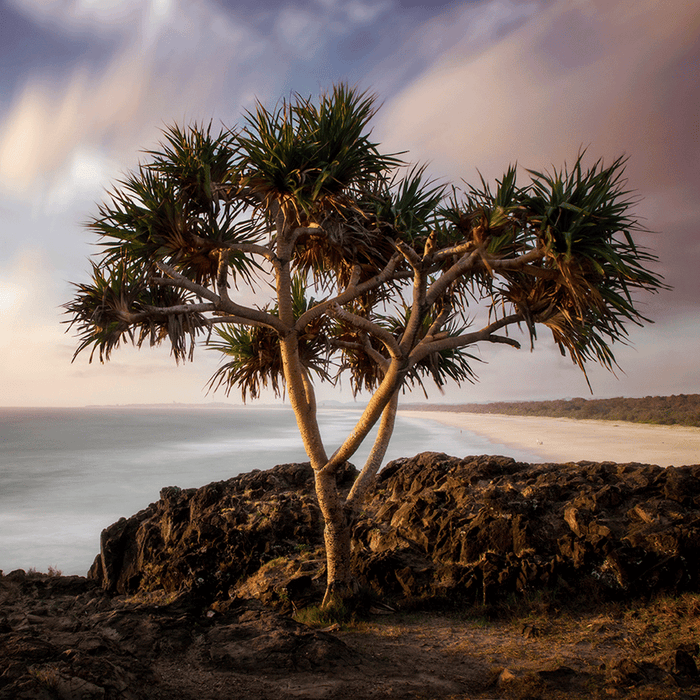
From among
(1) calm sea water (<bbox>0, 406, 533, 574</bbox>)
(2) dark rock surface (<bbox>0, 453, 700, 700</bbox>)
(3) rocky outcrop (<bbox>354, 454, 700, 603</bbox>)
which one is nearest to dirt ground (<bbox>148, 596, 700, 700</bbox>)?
(2) dark rock surface (<bbox>0, 453, 700, 700</bbox>)

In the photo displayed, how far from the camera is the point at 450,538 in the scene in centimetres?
574

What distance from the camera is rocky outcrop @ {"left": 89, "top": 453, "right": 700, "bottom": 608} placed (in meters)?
5.00

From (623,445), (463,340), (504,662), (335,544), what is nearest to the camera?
(504,662)

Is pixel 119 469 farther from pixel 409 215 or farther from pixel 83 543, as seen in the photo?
pixel 409 215

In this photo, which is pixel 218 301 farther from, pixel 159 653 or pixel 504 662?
pixel 504 662

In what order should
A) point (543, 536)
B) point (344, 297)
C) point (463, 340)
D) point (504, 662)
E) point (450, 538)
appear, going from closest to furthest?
1. point (504, 662)
2. point (463, 340)
3. point (344, 297)
4. point (543, 536)
5. point (450, 538)

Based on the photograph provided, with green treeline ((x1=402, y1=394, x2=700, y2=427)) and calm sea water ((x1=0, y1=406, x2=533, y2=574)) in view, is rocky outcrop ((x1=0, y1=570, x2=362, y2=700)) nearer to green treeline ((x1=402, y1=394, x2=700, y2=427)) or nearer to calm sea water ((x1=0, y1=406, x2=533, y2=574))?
calm sea water ((x1=0, y1=406, x2=533, y2=574))

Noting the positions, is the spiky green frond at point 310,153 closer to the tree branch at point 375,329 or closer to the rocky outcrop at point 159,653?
the tree branch at point 375,329

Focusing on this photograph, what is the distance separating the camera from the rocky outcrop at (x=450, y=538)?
500cm

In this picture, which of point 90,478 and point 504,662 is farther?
point 90,478

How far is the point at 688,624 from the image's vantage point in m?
4.20

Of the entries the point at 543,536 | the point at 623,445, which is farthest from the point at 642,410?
the point at 543,536

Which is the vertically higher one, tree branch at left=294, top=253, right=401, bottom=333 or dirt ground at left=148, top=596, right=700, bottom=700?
tree branch at left=294, top=253, right=401, bottom=333

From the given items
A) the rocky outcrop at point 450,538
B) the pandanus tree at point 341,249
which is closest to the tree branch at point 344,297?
the pandanus tree at point 341,249
